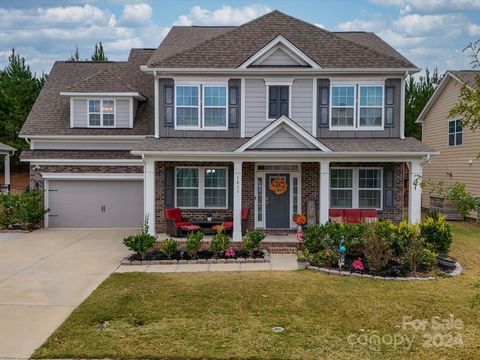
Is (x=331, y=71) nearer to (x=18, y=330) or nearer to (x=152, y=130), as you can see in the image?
(x=152, y=130)

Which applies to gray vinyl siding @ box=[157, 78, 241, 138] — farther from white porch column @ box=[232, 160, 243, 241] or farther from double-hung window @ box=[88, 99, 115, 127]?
double-hung window @ box=[88, 99, 115, 127]

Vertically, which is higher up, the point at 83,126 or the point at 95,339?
the point at 83,126

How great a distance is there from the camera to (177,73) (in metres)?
14.9

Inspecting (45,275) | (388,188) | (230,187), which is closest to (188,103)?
(230,187)

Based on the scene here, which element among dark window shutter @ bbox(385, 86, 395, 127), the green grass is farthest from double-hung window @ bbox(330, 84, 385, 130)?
the green grass

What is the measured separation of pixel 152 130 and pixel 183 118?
2.92 m

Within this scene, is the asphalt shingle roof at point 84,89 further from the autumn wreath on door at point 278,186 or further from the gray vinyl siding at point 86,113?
the autumn wreath on door at point 278,186

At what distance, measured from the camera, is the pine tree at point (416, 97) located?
28438 millimetres

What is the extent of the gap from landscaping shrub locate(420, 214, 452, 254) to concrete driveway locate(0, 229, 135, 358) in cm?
828

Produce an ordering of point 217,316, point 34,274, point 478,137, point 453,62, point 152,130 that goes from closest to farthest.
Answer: point 217,316 → point 34,274 → point 152,130 → point 478,137 → point 453,62

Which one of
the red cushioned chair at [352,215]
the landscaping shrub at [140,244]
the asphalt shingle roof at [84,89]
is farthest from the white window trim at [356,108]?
the landscaping shrub at [140,244]

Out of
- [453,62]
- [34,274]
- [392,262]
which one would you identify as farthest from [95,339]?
[453,62]

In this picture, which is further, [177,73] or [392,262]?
[177,73]

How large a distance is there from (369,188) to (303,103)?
3778 mm
